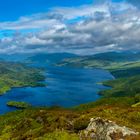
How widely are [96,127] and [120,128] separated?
10.1 metres

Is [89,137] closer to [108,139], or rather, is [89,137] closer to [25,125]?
[108,139]

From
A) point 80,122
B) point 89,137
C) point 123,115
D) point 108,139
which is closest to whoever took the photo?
point 108,139

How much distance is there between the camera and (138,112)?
139000 millimetres

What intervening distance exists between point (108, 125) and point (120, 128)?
4368mm

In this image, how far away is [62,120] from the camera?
154500 millimetres

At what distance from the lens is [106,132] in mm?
98500

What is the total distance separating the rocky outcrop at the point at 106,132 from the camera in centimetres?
9581

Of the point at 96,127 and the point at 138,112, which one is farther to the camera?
the point at 138,112

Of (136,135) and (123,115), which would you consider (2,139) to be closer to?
(123,115)

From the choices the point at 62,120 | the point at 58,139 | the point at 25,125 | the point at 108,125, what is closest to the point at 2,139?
the point at 25,125

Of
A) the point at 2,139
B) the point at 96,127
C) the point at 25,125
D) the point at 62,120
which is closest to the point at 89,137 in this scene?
the point at 96,127

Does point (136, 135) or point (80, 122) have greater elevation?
point (80, 122)

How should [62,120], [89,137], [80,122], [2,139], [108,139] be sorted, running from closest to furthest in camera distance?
[108,139] < [89,137] < [80,122] < [62,120] < [2,139]

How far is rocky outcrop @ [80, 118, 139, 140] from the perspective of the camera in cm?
9581
